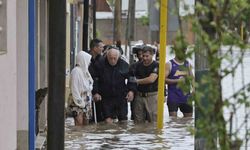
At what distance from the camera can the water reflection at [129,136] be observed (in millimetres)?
12859

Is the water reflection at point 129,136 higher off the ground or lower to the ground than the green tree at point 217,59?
lower

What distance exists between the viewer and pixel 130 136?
14078mm

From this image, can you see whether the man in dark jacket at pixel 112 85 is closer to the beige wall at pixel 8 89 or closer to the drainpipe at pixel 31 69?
the drainpipe at pixel 31 69

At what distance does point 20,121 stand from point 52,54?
2756mm

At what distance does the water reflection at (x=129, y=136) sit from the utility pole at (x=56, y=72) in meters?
4.77

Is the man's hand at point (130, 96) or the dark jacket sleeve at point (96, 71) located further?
the dark jacket sleeve at point (96, 71)

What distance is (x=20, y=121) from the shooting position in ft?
33.5

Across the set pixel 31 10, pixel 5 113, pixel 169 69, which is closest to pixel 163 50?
pixel 169 69

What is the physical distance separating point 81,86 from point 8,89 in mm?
6435

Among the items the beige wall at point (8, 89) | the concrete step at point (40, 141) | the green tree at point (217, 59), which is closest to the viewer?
the green tree at point (217, 59)

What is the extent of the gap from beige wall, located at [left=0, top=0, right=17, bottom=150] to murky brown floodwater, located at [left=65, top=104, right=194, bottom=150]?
4.18 metres

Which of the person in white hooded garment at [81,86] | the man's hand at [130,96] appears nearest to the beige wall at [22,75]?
the person in white hooded garment at [81,86]

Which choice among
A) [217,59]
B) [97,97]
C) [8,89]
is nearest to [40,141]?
[97,97]

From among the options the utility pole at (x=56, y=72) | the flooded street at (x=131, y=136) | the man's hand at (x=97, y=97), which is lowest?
the flooded street at (x=131, y=136)
